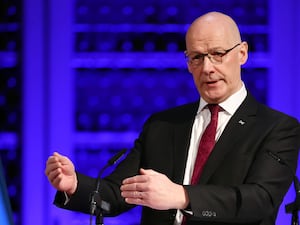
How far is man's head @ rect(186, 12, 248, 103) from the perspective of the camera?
8.78 feet

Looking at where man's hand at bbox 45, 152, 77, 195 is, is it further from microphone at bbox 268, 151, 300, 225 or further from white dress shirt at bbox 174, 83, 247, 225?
microphone at bbox 268, 151, 300, 225

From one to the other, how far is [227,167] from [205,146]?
13cm

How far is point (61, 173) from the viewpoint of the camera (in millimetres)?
2518

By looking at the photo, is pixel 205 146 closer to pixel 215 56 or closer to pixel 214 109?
pixel 214 109

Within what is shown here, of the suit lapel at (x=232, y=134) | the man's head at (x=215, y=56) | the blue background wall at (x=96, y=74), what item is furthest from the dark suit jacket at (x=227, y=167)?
the blue background wall at (x=96, y=74)

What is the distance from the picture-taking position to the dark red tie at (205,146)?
2619 mm

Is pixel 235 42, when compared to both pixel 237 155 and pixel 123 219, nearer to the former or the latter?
pixel 237 155

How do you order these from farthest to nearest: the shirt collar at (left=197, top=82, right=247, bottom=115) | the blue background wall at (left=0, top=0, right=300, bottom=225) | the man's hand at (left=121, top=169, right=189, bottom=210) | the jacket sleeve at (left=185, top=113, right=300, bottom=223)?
the blue background wall at (left=0, top=0, right=300, bottom=225) → the shirt collar at (left=197, top=82, right=247, bottom=115) → the jacket sleeve at (left=185, top=113, right=300, bottom=223) → the man's hand at (left=121, top=169, right=189, bottom=210)

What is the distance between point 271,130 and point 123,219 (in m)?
1.59

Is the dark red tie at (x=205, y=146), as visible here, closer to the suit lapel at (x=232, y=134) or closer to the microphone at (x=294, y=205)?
the suit lapel at (x=232, y=134)

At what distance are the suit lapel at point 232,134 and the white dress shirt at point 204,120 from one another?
0.03 metres

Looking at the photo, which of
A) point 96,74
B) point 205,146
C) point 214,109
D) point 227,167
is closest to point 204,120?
point 214,109

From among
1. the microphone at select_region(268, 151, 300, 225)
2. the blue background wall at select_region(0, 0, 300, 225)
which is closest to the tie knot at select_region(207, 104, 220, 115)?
the microphone at select_region(268, 151, 300, 225)

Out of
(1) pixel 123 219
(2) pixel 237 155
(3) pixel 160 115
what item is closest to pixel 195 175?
(2) pixel 237 155
